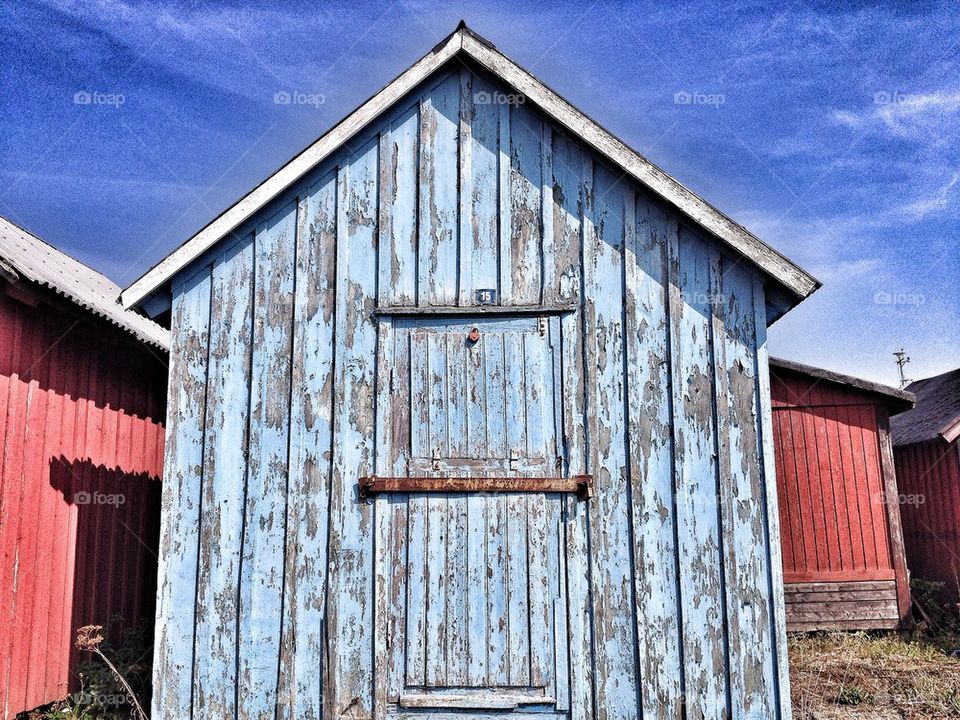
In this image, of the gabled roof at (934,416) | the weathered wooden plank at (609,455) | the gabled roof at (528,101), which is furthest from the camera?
the gabled roof at (934,416)

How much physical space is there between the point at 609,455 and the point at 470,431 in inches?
42.1

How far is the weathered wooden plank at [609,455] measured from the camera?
5.63m

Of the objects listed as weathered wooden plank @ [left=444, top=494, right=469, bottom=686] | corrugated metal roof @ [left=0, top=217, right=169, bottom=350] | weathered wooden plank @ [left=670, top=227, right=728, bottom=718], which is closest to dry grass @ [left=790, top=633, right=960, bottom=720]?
weathered wooden plank @ [left=670, top=227, right=728, bottom=718]

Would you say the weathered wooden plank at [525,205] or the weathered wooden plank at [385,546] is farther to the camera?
the weathered wooden plank at [525,205]

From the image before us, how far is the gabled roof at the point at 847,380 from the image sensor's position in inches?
455

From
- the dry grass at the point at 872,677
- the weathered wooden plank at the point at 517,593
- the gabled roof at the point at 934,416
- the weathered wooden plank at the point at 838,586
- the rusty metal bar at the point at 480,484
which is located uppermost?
the gabled roof at the point at 934,416

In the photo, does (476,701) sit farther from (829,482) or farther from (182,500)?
(829,482)

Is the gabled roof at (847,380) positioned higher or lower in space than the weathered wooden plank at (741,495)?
higher

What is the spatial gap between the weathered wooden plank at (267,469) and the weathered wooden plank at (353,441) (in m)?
0.40

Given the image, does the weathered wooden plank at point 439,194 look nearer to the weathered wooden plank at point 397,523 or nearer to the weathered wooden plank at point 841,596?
the weathered wooden plank at point 397,523

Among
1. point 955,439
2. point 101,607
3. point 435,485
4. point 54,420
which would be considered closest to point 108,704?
point 101,607

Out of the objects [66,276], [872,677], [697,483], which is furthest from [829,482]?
[66,276]

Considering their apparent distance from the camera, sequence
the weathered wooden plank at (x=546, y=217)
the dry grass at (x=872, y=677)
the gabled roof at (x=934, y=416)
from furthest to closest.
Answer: the gabled roof at (x=934, y=416), the dry grass at (x=872, y=677), the weathered wooden plank at (x=546, y=217)

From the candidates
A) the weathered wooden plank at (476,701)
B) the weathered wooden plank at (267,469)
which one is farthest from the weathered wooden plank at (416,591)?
the weathered wooden plank at (267,469)
